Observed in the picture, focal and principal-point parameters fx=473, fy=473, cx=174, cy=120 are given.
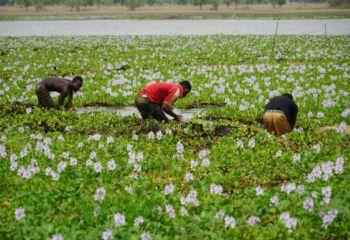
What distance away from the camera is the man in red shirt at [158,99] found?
993 centimetres

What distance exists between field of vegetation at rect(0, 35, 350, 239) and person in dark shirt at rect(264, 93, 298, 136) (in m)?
0.27

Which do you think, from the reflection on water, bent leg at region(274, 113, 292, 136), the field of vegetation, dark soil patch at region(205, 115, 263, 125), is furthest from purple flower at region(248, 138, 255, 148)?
the reflection on water

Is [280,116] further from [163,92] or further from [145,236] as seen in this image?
[145,236]

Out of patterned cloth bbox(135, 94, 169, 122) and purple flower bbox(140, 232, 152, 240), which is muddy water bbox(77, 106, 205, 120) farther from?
purple flower bbox(140, 232, 152, 240)

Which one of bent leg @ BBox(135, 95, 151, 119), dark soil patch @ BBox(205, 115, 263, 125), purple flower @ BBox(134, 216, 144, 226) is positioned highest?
bent leg @ BBox(135, 95, 151, 119)

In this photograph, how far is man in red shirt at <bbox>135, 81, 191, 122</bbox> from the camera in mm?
9930

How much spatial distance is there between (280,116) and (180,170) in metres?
2.73

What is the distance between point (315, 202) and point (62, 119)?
22.2 ft

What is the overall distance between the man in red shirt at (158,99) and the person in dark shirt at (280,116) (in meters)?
1.79

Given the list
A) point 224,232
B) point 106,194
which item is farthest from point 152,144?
point 224,232

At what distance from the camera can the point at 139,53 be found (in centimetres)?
2627

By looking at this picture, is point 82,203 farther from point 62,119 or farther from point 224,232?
point 62,119

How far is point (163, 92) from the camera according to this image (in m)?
10.1

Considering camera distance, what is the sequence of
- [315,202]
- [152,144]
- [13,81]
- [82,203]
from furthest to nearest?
[13,81] < [152,144] < [82,203] < [315,202]
